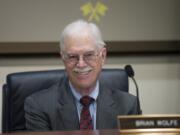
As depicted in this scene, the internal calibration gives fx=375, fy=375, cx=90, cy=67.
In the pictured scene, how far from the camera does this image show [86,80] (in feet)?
5.47

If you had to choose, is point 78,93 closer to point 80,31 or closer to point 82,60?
point 82,60

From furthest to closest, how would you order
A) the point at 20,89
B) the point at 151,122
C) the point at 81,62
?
1. the point at 20,89
2. the point at 81,62
3. the point at 151,122

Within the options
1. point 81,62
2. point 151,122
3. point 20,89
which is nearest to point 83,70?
point 81,62

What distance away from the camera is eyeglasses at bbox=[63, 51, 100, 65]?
1630 mm

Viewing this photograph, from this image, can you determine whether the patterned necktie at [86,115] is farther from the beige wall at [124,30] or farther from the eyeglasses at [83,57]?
the beige wall at [124,30]

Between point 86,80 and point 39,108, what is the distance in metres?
0.25

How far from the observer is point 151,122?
1010 millimetres

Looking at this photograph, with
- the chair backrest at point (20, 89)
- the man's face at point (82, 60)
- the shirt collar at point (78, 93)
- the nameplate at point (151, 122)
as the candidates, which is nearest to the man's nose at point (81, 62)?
the man's face at point (82, 60)

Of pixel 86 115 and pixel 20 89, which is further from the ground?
pixel 20 89

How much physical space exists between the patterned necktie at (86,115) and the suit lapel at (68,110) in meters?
0.03

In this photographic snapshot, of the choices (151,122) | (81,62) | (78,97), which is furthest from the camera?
(78,97)

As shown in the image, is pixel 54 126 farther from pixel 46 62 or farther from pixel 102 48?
pixel 46 62

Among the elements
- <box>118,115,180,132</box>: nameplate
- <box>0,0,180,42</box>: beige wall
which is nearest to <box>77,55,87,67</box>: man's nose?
<box>118,115,180,132</box>: nameplate

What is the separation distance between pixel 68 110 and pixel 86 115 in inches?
3.5
